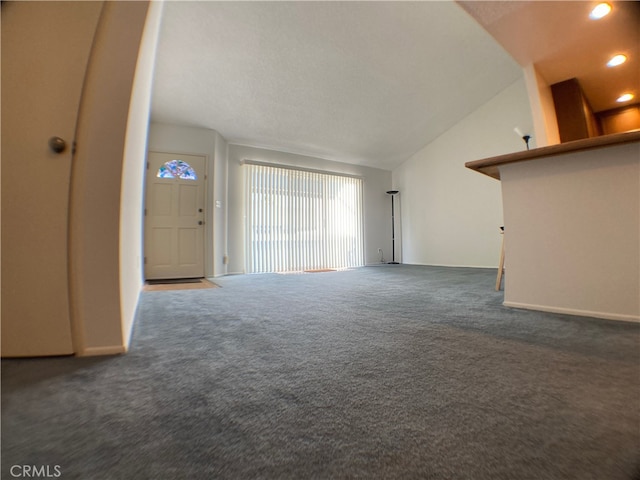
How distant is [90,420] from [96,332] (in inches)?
21.5

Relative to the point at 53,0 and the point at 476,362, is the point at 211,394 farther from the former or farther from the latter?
the point at 53,0

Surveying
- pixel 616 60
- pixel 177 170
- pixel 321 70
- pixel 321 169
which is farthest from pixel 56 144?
pixel 321 169

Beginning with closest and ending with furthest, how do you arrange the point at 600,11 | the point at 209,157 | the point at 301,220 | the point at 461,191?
the point at 600,11
the point at 209,157
the point at 461,191
the point at 301,220

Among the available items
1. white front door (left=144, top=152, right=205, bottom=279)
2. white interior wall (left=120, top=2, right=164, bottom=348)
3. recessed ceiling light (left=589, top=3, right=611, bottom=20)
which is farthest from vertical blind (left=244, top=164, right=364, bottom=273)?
recessed ceiling light (left=589, top=3, right=611, bottom=20)

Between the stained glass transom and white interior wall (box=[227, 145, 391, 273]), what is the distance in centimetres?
67

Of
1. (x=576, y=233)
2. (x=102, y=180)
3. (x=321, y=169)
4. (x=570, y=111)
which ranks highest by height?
(x=321, y=169)

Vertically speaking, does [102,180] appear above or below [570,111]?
below

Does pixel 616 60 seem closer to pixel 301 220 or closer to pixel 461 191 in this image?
pixel 461 191

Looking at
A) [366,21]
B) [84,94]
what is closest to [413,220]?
[366,21]

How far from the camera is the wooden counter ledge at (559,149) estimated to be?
1356 millimetres

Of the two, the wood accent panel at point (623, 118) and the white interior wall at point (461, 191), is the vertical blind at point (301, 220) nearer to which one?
the white interior wall at point (461, 191)

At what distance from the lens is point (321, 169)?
19.0ft

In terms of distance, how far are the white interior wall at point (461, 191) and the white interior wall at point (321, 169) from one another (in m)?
0.53

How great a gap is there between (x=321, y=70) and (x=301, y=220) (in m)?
2.75
